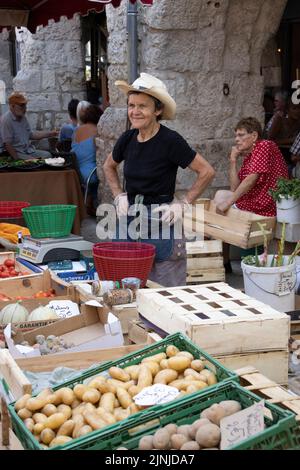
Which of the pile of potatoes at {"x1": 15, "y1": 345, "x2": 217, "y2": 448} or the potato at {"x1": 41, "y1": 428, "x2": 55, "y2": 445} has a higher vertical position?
the pile of potatoes at {"x1": 15, "y1": 345, "x2": 217, "y2": 448}

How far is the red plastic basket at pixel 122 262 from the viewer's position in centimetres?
395

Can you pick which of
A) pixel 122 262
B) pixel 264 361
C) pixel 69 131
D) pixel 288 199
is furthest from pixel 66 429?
pixel 69 131

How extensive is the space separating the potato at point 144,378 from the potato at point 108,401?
100 millimetres

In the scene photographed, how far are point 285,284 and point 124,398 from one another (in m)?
2.11

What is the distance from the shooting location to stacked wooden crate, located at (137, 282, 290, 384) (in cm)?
278

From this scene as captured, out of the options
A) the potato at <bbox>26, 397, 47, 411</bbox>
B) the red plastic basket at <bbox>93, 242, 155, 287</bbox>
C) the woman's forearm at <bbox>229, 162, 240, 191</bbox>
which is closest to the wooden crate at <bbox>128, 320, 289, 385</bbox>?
the potato at <bbox>26, 397, 47, 411</bbox>

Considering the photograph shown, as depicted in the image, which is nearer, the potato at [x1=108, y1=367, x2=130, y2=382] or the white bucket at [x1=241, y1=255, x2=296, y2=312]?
the potato at [x1=108, y1=367, x2=130, y2=382]

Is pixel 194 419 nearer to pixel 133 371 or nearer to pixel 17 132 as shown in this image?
pixel 133 371

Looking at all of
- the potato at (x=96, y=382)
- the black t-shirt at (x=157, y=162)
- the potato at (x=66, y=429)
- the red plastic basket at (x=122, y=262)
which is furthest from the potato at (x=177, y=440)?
the black t-shirt at (x=157, y=162)

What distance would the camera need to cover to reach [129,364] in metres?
2.69

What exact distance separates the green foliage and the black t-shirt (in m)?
1.85

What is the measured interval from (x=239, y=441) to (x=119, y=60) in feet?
20.6

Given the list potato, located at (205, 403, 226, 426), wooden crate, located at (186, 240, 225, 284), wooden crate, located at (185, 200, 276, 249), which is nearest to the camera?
potato, located at (205, 403, 226, 426)

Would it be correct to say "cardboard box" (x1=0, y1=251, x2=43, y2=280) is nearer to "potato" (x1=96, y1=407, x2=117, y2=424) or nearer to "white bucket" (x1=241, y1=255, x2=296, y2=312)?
"white bucket" (x1=241, y1=255, x2=296, y2=312)
